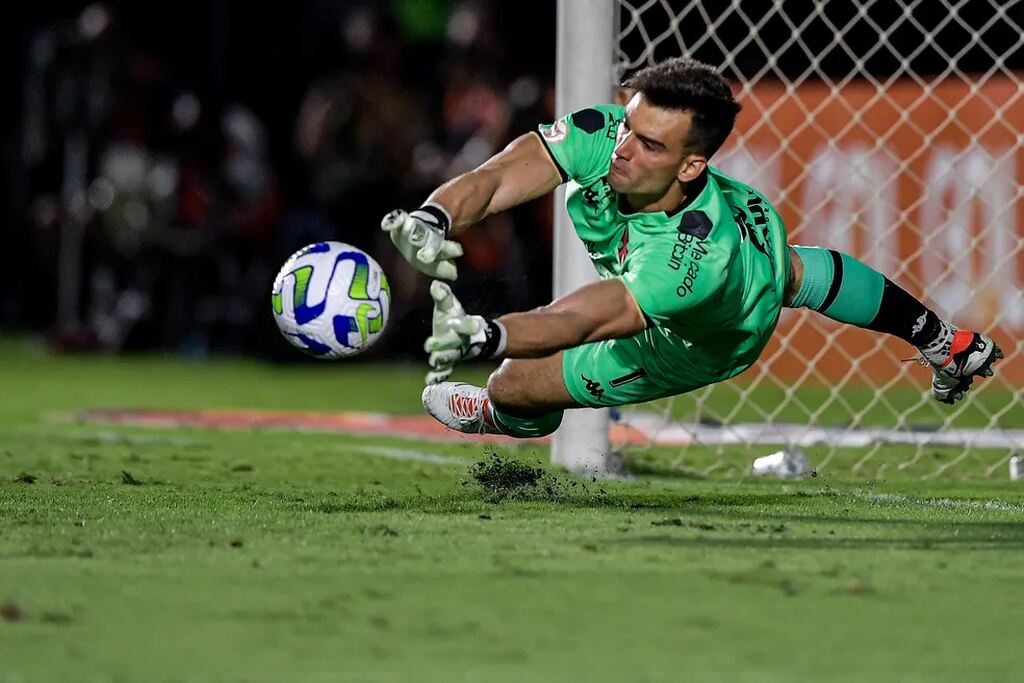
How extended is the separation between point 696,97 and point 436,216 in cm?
85

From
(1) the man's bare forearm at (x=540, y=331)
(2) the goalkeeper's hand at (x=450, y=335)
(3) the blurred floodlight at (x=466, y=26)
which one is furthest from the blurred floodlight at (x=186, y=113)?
(2) the goalkeeper's hand at (x=450, y=335)

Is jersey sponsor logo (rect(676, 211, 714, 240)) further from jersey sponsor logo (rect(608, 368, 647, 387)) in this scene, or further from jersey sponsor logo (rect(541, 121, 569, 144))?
jersey sponsor logo (rect(608, 368, 647, 387))

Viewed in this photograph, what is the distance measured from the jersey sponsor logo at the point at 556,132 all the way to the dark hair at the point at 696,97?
0.43m

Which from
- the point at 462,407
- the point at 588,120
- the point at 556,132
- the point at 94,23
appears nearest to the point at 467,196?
the point at 556,132

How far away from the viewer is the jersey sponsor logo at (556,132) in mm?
5684

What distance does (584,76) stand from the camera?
22.7ft

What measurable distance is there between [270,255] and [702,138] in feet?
31.4

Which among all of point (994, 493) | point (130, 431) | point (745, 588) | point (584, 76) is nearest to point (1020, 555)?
point (745, 588)

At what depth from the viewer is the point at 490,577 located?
4188 mm

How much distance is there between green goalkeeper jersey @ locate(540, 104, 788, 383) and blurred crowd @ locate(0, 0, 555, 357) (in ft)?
21.8

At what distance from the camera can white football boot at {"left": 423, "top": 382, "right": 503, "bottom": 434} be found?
634 centimetres

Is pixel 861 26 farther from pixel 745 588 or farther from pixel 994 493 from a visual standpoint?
pixel 745 588

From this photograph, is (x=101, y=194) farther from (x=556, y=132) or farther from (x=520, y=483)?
(x=556, y=132)

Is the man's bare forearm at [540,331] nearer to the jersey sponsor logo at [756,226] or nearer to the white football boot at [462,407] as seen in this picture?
the jersey sponsor logo at [756,226]
